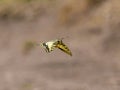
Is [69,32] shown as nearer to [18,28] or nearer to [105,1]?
[105,1]

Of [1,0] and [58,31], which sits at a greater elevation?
[1,0]

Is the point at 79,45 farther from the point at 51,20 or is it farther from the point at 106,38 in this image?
the point at 51,20

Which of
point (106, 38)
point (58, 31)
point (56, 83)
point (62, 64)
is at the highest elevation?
point (58, 31)

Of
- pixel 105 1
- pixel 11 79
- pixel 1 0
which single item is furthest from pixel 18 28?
pixel 11 79

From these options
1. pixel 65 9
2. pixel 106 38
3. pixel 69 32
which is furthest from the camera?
pixel 65 9

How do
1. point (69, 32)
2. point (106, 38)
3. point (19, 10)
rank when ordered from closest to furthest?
1. point (106, 38)
2. point (69, 32)
3. point (19, 10)

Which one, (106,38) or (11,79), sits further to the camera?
(106,38)
